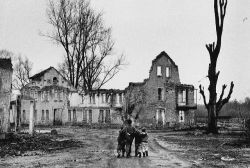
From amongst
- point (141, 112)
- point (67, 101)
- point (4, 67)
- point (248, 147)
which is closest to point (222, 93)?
point (248, 147)

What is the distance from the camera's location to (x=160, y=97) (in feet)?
198

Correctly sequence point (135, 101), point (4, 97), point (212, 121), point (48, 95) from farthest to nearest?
1. point (48, 95)
2. point (135, 101)
3. point (212, 121)
4. point (4, 97)

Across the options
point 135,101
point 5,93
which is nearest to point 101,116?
point 135,101

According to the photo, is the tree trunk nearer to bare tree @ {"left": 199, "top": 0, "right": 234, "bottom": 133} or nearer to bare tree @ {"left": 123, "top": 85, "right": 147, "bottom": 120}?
bare tree @ {"left": 199, "top": 0, "right": 234, "bottom": 133}

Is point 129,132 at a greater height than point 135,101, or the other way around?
point 135,101

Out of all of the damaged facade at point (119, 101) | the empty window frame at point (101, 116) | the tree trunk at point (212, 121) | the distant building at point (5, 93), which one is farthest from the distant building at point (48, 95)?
the distant building at point (5, 93)

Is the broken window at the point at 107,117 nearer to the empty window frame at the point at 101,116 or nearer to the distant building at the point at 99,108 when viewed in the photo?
the distant building at the point at 99,108

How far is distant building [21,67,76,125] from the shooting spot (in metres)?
61.8

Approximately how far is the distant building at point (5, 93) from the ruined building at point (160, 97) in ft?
99.8

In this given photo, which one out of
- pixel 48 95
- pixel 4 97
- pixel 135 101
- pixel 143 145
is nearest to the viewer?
pixel 143 145

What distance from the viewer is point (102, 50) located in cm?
5828

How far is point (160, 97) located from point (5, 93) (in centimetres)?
3377

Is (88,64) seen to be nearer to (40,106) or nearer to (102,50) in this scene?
(102,50)

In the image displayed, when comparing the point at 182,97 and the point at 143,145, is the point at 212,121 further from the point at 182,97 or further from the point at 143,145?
the point at 182,97
